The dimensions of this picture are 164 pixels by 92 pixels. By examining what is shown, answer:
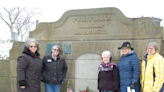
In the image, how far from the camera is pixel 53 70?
2.82 m

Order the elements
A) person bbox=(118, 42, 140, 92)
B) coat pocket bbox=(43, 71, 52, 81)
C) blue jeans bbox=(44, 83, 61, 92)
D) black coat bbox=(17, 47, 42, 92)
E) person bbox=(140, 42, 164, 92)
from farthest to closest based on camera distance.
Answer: blue jeans bbox=(44, 83, 61, 92) < coat pocket bbox=(43, 71, 52, 81) < person bbox=(118, 42, 140, 92) < black coat bbox=(17, 47, 42, 92) < person bbox=(140, 42, 164, 92)

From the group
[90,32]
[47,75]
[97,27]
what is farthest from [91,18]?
[47,75]

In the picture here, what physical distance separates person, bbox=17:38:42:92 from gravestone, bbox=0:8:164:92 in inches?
47.4

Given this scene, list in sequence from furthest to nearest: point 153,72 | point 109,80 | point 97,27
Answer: point 97,27 < point 109,80 < point 153,72

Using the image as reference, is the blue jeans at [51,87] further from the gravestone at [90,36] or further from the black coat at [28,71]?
the gravestone at [90,36]

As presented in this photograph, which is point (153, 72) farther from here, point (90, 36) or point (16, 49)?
point (16, 49)

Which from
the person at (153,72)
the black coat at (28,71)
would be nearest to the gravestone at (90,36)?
the person at (153,72)

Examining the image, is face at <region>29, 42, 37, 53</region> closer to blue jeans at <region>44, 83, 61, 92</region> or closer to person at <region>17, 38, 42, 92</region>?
person at <region>17, 38, 42, 92</region>

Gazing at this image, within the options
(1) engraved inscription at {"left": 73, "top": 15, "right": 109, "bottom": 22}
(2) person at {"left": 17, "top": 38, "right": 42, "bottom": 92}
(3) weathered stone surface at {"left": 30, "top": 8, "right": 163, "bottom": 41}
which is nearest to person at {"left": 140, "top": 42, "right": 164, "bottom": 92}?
(3) weathered stone surface at {"left": 30, "top": 8, "right": 163, "bottom": 41}

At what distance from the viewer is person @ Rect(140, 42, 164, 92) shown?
2.17 meters

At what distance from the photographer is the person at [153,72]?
2.17 m

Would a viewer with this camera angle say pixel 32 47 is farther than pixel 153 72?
Yes

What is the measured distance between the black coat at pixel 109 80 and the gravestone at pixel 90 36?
0.90 meters

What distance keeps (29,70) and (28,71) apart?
29 mm
